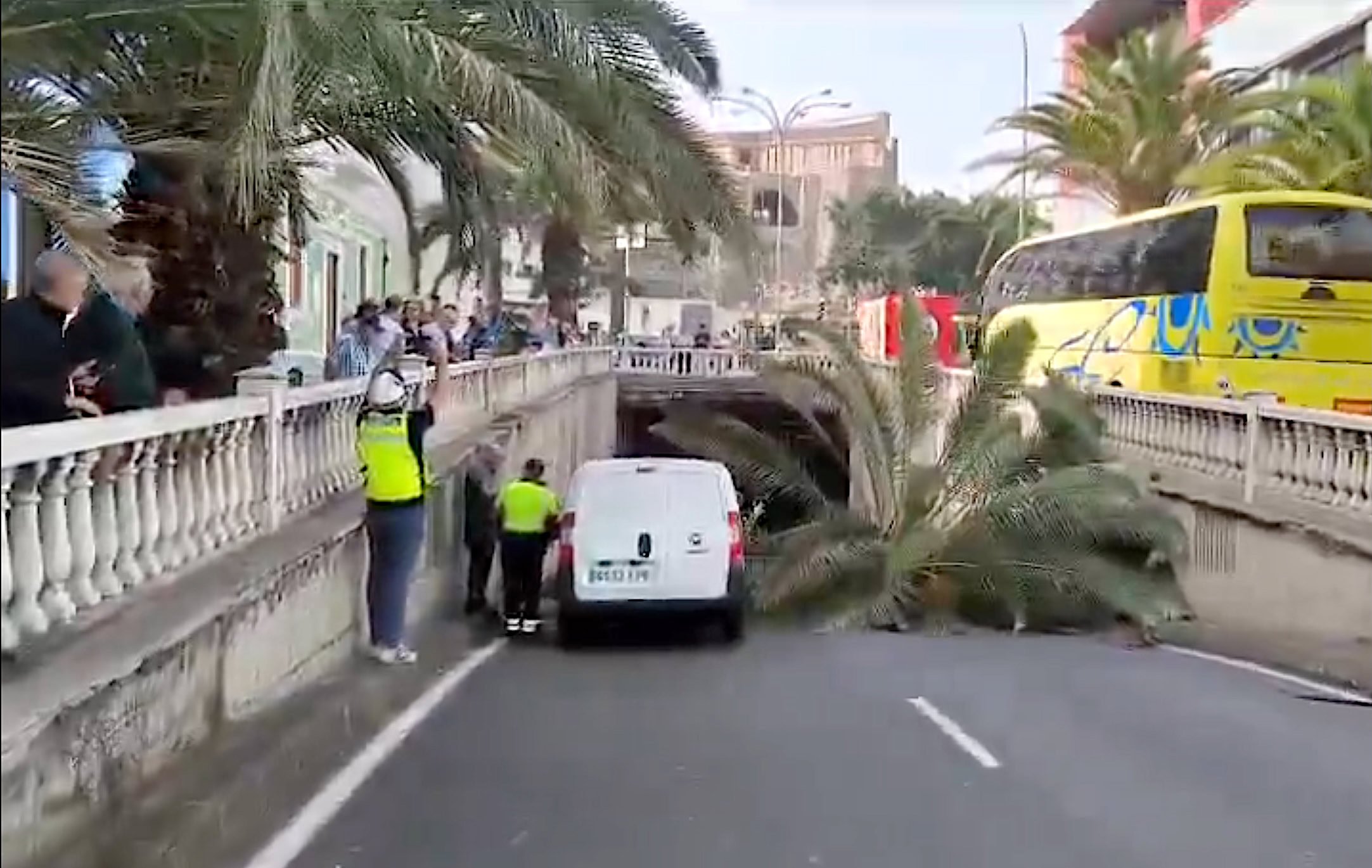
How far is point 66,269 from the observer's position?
21.6 feet

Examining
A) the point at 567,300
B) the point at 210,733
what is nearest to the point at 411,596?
the point at 210,733

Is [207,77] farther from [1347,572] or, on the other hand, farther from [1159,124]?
[1159,124]

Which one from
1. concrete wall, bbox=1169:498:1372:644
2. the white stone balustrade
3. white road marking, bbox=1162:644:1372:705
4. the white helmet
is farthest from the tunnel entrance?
the white helmet

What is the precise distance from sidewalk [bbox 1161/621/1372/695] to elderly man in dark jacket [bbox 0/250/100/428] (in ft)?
27.6

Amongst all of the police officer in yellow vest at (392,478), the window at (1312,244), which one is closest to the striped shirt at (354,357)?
the police officer in yellow vest at (392,478)

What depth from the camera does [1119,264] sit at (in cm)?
2394

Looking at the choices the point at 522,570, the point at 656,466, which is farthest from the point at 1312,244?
the point at 522,570

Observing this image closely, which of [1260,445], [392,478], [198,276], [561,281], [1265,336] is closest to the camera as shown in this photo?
[392,478]

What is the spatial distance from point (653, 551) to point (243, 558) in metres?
6.42

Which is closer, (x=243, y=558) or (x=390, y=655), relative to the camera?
(x=243, y=558)

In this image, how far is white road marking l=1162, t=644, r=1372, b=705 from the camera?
11.2m

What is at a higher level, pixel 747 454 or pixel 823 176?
pixel 823 176

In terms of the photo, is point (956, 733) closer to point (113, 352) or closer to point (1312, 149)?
point (113, 352)

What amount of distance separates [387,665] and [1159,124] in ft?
90.8
